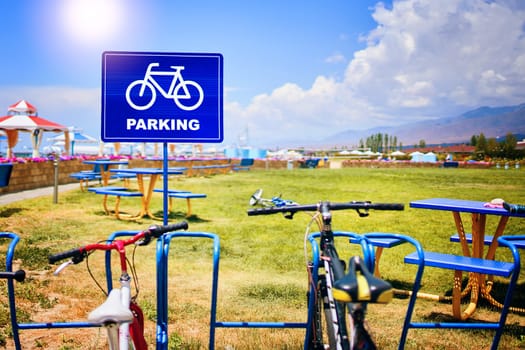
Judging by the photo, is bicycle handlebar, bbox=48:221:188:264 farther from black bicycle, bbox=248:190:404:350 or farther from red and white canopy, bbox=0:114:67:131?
red and white canopy, bbox=0:114:67:131

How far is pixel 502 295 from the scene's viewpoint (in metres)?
5.00

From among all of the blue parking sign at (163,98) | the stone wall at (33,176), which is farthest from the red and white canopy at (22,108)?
the blue parking sign at (163,98)

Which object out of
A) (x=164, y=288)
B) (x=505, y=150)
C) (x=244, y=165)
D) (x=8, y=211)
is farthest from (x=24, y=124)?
(x=505, y=150)

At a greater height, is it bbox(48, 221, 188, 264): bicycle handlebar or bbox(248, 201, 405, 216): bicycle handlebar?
bbox(248, 201, 405, 216): bicycle handlebar

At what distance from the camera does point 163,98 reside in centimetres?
305

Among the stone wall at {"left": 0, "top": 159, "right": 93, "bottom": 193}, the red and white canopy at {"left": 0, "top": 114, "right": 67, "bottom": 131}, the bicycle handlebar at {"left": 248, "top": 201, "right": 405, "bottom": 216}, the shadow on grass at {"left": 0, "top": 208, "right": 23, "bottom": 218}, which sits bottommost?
the shadow on grass at {"left": 0, "top": 208, "right": 23, "bottom": 218}

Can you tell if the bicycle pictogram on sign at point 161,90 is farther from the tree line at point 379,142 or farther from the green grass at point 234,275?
the tree line at point 379,142

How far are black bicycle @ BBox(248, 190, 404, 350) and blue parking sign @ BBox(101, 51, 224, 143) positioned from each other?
65cm

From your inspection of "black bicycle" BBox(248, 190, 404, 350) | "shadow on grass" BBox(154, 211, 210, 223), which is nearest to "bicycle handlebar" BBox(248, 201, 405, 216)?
"black bicycle" BBox(248, 190, 404, 350)

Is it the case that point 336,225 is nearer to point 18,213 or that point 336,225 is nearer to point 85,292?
point 85,292

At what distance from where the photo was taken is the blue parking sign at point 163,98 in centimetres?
303

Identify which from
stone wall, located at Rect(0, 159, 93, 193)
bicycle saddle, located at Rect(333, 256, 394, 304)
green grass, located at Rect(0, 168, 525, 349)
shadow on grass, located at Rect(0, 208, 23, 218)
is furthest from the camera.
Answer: stone wall, located at Rect(0, 159, 93, 193)

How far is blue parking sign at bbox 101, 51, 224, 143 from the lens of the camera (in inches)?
119

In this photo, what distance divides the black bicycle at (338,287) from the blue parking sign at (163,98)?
2.14 ft
